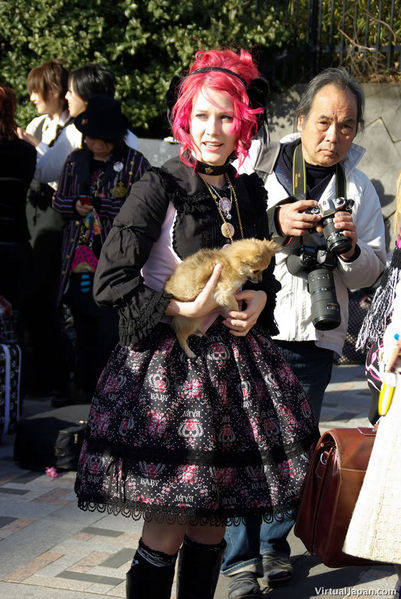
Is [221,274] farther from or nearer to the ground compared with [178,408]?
farther from the ground

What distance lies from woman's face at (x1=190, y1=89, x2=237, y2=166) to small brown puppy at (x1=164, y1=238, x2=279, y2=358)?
31 cm

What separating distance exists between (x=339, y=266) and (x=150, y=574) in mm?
1489

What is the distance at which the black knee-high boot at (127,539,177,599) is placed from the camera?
276cm

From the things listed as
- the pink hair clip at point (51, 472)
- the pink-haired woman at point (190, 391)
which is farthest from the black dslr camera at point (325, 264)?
the pink hair clip at point (51, 472)

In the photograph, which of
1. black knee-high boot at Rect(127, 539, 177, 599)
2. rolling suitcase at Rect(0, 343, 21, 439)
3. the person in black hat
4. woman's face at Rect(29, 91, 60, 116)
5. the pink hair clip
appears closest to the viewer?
black knee-high boot at Rect(127, 539, 177, 599)

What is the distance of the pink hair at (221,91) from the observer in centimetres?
286

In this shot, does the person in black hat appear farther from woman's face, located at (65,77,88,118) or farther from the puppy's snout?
the puppy's snout

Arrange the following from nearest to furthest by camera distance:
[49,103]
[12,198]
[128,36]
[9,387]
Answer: [9,387]
[12,198]
[49,103]
[128,36]

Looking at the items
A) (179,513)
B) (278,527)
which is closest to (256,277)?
(179,513)

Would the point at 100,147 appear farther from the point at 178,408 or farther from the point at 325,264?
the point at 178,408

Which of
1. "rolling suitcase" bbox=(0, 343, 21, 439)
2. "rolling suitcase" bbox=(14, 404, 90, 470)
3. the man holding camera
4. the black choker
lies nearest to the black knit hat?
"rolling suitcase" bbox=(0, 343, 21, 439)

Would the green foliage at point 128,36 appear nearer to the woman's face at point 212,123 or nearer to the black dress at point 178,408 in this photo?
the woman's face at point 212,123

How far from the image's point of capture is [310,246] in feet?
11.4

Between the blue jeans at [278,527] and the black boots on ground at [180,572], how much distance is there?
2.16 feet
